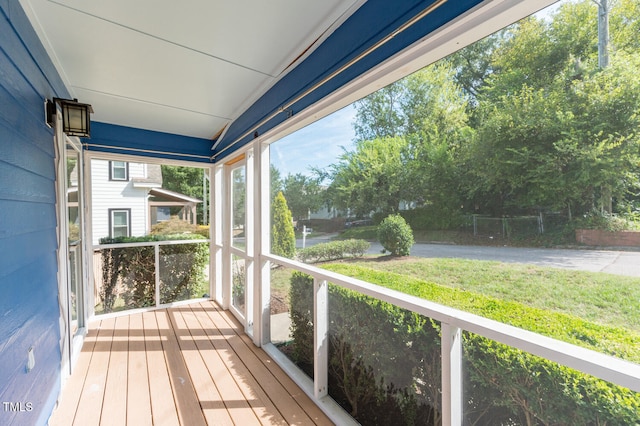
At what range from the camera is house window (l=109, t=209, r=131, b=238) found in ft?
11.8

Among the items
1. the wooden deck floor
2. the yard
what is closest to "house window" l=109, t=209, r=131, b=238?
the wooden deck floor

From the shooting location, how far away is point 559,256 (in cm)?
86

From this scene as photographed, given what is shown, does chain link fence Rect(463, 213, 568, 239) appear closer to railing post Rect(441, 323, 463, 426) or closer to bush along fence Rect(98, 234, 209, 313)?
railing post Rect(441, 323, 463, 426)

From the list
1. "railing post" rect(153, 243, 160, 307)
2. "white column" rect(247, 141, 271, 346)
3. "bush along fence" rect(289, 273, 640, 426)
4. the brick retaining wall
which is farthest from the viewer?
"railing post" rect(153, 243, 160, 307)

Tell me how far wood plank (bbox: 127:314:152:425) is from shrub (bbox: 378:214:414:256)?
1943mm

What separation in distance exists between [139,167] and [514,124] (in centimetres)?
433

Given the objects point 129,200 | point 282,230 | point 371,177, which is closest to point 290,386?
point 282,230

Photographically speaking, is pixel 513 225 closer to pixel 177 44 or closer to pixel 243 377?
pixel 177 44

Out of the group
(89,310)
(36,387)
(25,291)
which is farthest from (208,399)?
(89,310)

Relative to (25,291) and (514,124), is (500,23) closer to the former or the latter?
(514,124)

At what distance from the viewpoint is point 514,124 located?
952mm

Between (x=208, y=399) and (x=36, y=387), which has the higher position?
(x=36, y=387)

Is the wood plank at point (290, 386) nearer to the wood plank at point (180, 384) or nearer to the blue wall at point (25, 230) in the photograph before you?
the wood plank at point (180, 384)

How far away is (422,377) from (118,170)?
4161 millimetres
